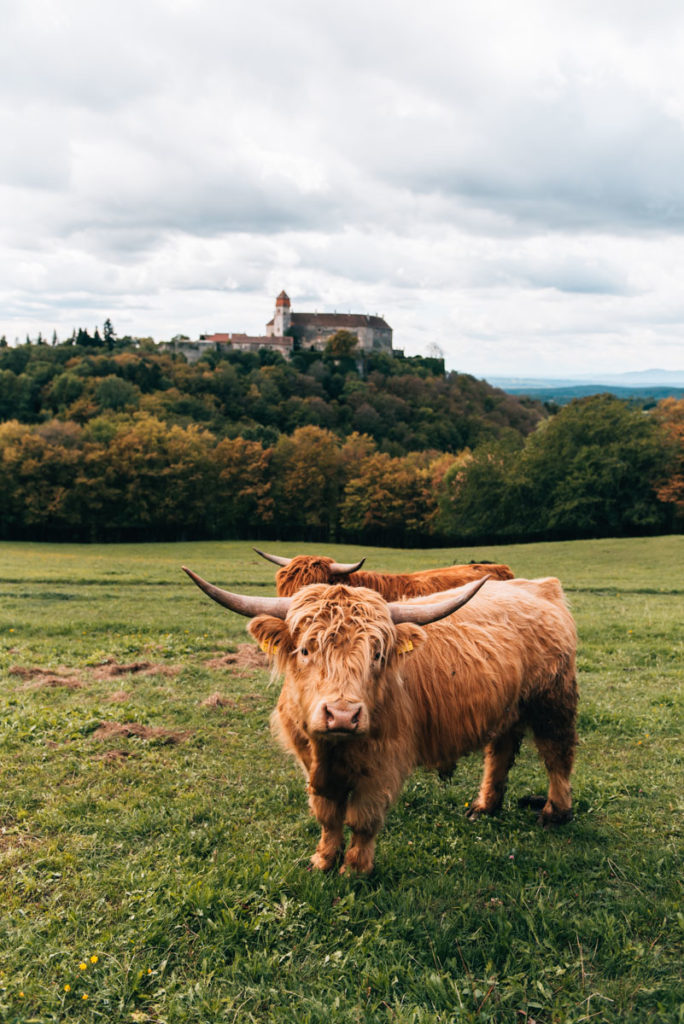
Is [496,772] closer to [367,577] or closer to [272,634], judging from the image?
[272,634]

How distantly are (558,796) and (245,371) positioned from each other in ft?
388

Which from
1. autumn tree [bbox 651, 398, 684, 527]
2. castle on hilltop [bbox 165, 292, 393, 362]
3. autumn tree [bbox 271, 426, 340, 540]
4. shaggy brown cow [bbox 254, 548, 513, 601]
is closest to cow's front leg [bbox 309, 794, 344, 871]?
shaggy brown cow [bbox 254, 548, 513, 601]

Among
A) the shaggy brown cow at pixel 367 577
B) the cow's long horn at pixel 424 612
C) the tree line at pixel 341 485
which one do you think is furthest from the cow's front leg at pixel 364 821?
the tree line at pixel 341 485

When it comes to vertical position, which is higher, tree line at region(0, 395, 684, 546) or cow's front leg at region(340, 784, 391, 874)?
tree line at region(0, 395, 684, 546)

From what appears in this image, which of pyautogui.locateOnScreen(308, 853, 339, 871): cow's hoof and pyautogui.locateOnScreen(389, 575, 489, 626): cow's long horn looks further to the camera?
pyautogui.locateOnScreen(308, 853, 339, 871): cow's hoof

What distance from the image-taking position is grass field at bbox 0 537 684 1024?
3.71 m

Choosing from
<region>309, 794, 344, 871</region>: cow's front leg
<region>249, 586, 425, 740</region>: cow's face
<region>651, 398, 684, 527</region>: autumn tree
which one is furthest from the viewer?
<region>651, 398, 684, 527</region>: autumn tree

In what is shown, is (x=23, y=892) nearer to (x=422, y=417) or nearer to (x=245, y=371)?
(x=422, y=417)

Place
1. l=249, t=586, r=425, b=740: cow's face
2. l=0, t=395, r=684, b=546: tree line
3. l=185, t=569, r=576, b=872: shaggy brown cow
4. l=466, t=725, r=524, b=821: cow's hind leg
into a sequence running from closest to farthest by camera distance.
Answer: l=249, t=586, r=425, b=740: cow's face < l=185, t=569, r=576, b=872: shaggy brown cow < l=466, t=725, r=524, b=821: cow's hind leg < l=0, t=395, r=684, b=546: tree line

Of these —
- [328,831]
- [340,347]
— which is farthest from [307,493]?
[340,347]

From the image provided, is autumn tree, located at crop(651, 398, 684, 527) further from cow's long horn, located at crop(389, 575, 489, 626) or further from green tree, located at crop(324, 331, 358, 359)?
green tree, located at crop(324, 331, 358, 359)

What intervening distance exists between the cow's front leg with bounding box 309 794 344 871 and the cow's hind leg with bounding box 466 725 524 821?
1594mm

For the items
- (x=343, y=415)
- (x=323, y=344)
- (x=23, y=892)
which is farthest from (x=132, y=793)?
(x=323, y=344)

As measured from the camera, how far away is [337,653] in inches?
163
